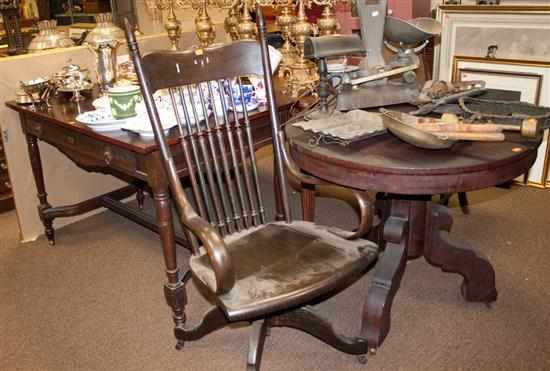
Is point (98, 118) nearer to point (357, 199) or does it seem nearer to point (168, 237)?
point (168, 237)

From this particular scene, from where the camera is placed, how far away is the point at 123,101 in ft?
6.63

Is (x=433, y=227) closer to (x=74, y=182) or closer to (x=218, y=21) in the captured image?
(x=74, y=182)

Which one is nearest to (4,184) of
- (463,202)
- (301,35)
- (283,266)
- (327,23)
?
(301,35)

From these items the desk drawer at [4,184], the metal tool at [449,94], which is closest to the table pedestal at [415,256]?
the metal tool at [449,94]

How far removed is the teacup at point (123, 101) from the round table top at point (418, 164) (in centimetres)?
73

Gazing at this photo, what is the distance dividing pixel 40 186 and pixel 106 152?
822 millimetres

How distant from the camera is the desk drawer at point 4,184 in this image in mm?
3150

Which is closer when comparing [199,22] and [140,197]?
[199,22]

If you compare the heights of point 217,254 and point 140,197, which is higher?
point 217,254

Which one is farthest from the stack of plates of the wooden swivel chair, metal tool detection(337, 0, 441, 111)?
metal tool detection(337, 0, 441, 111)

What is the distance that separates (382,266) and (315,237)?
0.89 ft

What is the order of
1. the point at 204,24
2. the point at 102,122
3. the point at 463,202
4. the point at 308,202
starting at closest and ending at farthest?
the point at 102,122, the point at 308,202, the point at 204,24, the point at 463,202

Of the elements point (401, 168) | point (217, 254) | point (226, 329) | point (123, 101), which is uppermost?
point (123, 101)

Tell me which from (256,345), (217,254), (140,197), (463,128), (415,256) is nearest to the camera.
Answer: (217,254)
